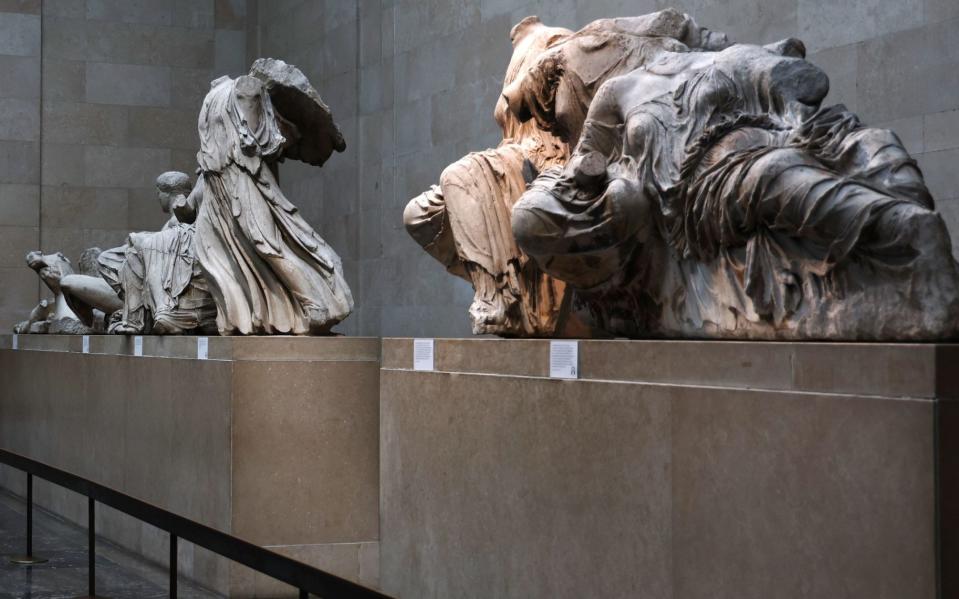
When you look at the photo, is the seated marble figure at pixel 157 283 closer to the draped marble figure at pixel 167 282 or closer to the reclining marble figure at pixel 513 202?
the draped marble figure at pixel 167 282

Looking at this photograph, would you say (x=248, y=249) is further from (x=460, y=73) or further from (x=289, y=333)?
(x=460, y=73)

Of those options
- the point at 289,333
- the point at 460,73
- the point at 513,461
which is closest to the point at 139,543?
the point at 289,333

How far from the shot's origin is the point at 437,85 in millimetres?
11141

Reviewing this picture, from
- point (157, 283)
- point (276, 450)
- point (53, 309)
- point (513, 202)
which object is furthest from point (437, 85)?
point (513, 202)

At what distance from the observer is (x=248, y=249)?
671cm

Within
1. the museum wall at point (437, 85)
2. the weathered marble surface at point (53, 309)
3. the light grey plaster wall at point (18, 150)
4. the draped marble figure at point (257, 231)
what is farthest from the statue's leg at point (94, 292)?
the light grey plaster wall at point (18, 150)

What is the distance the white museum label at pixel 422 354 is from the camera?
16.7ft

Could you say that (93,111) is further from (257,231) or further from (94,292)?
(257,231)

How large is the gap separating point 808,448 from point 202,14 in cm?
1454

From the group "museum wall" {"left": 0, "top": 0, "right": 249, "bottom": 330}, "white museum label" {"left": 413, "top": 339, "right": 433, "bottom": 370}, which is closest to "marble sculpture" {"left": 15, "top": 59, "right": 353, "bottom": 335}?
"white museum label" {"left": 413, "top": 339, "right": 433, "bottom": 370}

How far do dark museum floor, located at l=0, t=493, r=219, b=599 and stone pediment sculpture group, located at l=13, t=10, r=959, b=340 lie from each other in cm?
263

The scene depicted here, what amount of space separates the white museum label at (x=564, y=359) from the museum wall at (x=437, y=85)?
276 cm

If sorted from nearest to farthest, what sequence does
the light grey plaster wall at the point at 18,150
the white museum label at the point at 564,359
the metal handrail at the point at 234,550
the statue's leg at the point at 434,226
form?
the metal handrail at the point at 234,550 → the white museum label at the point at 564,359 → the statue's leg at the point at 434,226 → the light grey plaster wall at the point at 18,150

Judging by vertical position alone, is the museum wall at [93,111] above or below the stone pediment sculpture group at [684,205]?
above
